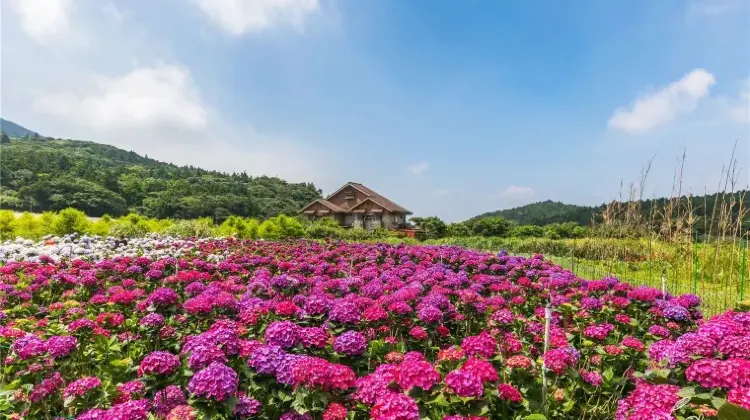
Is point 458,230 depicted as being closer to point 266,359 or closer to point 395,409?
point 266,359

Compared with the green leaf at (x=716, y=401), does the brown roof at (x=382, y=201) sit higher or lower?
higher

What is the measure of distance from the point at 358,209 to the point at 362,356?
34.9 metres

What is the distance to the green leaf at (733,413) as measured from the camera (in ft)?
4.19

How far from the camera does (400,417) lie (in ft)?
5.03

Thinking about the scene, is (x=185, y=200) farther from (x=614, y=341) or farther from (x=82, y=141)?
(x=82, y=141)

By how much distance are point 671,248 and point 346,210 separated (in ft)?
98.8

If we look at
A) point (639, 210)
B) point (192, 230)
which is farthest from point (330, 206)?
point (639, 210)

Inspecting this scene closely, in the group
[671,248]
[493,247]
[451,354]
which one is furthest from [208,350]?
[493,247]

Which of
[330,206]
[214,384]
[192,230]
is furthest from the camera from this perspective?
[330,206]

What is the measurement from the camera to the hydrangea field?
6.05 ft

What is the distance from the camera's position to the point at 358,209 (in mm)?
37406

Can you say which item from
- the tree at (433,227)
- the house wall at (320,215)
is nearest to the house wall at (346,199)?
the house wall at (320,215)

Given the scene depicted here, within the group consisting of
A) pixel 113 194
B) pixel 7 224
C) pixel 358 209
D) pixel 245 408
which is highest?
pixel 358 209

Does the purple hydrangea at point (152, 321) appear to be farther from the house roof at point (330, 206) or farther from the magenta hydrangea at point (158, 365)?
the house roof at point (330, 206)
